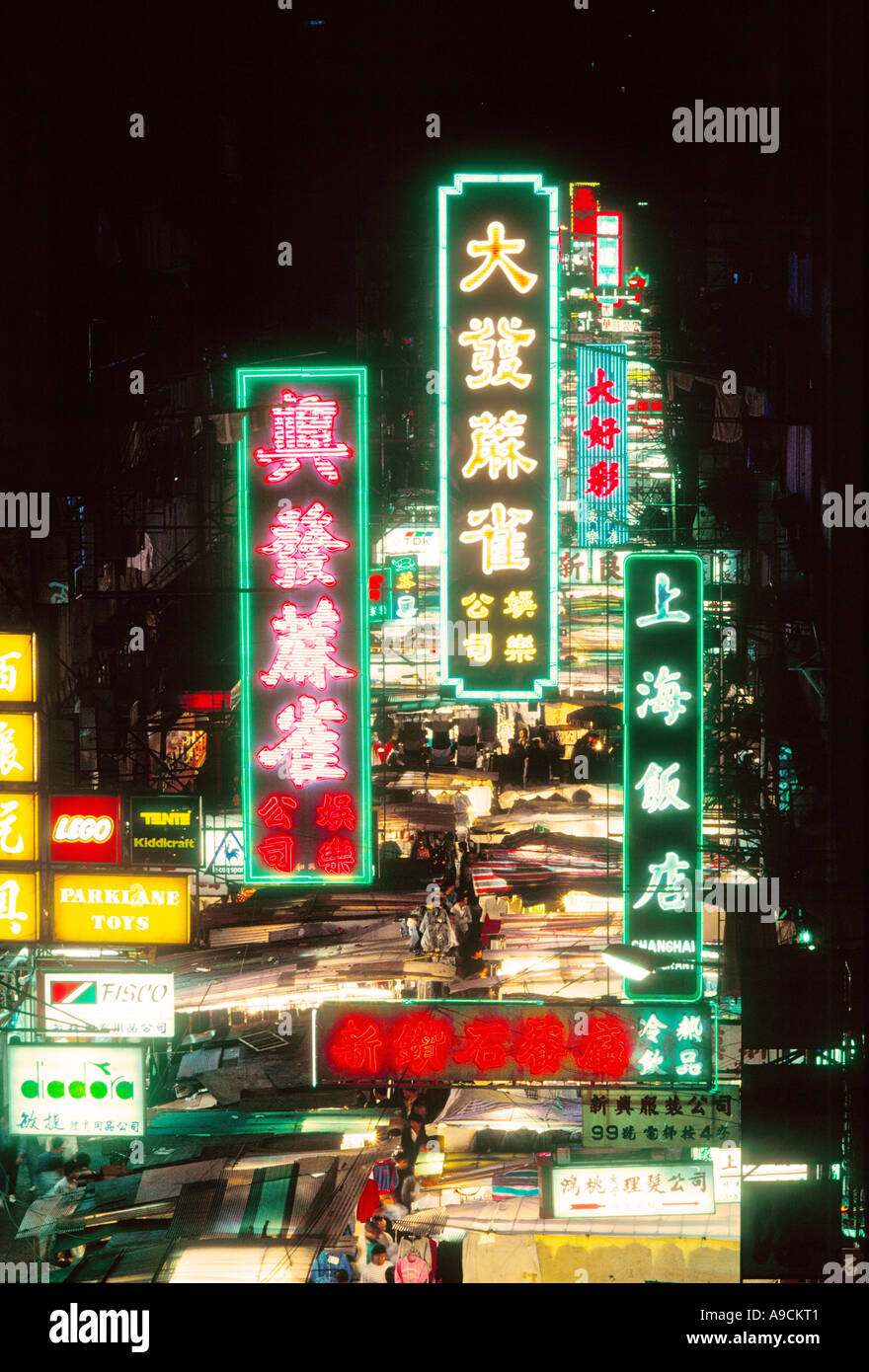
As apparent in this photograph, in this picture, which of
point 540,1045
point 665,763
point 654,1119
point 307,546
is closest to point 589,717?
point 665,763

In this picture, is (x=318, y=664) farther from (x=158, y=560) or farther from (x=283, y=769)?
(x=158, y=560)

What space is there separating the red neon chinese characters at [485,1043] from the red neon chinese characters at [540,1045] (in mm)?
155

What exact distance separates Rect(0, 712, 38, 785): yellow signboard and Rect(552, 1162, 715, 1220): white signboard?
7271 millimetres

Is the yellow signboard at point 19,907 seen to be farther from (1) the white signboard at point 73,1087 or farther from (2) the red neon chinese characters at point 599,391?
(2) the red neon chinese characters at point 599,391

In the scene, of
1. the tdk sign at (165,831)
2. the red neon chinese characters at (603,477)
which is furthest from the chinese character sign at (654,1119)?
the red neon chinese characters at (603,477)

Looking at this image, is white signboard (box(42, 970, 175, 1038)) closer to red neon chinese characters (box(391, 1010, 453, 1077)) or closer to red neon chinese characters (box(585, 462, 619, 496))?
red neon chinese characters (box(391, 1010, 453, 1077))

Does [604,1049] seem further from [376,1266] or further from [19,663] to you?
[19,663]

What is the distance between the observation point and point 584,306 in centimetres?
2539

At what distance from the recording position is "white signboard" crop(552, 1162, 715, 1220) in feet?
41.1

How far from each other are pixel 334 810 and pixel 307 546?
2.62 meters

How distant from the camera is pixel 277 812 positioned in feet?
37.9

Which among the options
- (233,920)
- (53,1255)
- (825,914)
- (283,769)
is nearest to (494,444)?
(283,769)
